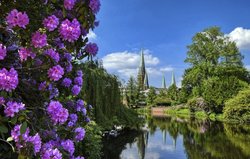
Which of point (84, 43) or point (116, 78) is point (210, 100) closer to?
point (116, 78)

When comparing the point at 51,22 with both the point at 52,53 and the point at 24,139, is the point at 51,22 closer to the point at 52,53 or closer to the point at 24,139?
the point at 52,53

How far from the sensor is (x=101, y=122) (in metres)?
13.9

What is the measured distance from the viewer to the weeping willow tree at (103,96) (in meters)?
13.4

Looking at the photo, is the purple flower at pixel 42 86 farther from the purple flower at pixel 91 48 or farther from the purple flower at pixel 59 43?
the purple flower at pixel 91 48

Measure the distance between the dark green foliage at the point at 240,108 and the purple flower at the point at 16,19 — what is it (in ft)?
101

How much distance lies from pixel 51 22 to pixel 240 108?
30896 millimetres

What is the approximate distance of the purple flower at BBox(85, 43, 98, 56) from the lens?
7.97 feet

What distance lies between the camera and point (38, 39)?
196 centimetres

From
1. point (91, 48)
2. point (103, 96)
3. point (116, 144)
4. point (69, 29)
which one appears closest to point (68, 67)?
point (91, 48)

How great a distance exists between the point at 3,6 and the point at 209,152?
13.6 m

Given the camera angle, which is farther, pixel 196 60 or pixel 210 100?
pixel 196 60

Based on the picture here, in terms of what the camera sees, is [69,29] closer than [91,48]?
Yes

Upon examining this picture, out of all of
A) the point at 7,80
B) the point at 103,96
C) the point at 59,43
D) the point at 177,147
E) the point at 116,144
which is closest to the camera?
the point at 7,80

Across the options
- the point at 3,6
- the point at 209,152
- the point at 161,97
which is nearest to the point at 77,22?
the point at 3,6
